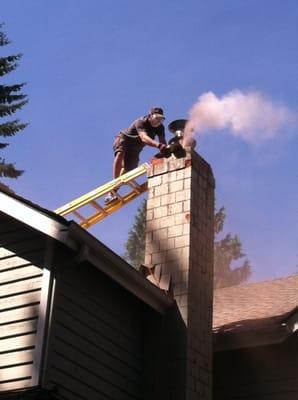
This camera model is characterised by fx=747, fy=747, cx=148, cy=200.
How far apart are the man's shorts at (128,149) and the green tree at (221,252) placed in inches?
1205

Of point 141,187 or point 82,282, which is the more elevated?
point 141,187

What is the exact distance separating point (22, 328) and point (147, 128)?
5.25 metres

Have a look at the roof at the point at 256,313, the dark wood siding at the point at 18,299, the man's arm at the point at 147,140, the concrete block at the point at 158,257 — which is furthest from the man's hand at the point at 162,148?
the dark wood siding at the point at 18,299

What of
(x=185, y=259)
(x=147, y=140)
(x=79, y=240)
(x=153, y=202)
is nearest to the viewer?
(x=79, y=240)

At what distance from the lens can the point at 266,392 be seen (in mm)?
10008

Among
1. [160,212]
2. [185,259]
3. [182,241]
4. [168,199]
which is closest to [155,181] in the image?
[168,199]

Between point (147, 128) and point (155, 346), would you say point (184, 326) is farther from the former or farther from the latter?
point (147, 128)

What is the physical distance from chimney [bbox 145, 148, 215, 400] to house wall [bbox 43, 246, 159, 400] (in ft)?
1.17

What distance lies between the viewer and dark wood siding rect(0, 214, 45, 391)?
318 inches

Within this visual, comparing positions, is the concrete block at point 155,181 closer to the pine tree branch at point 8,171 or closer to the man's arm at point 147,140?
the man's arm at point 147,140

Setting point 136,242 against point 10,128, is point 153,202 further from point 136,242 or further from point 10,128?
point 136,242

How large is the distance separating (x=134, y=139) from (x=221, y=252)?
3371 cm

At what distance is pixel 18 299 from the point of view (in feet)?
28.3

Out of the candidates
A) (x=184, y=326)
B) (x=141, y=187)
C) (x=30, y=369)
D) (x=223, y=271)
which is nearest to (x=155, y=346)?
(x=184, y=326)
